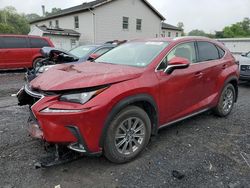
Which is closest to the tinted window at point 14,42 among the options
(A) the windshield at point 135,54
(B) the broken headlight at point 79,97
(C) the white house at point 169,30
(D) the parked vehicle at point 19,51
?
(D) the parked vehicle at point 19,51

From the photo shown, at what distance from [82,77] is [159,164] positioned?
61.7 inches

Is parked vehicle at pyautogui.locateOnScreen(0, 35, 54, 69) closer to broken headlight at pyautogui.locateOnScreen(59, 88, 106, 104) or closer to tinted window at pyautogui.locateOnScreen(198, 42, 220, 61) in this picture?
tinted window at pyautogui.locateOnScreen(198, 42, 220, 61)

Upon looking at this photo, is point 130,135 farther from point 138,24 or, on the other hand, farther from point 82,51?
point 138,24

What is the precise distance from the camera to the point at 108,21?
25531 millimetres

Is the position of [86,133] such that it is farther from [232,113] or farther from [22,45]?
[22,45]

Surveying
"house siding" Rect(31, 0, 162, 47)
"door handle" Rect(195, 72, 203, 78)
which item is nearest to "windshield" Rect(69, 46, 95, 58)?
"door handle" Rect(195, 72, 203, 78)

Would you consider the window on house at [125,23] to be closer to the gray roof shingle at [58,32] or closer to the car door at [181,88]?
the gray roof shingle at [58,32]

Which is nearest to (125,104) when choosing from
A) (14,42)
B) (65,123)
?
(65,123)

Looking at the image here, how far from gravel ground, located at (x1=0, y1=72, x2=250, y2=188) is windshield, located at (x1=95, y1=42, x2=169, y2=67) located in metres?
1.34

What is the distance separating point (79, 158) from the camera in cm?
357

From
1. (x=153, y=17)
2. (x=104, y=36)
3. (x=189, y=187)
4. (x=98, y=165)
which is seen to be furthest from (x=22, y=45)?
(x=153, y=17)

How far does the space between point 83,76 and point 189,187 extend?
183cm

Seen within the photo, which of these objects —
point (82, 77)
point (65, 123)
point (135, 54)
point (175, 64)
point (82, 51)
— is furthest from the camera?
point (82, 51)

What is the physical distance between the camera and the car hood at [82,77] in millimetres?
3002
